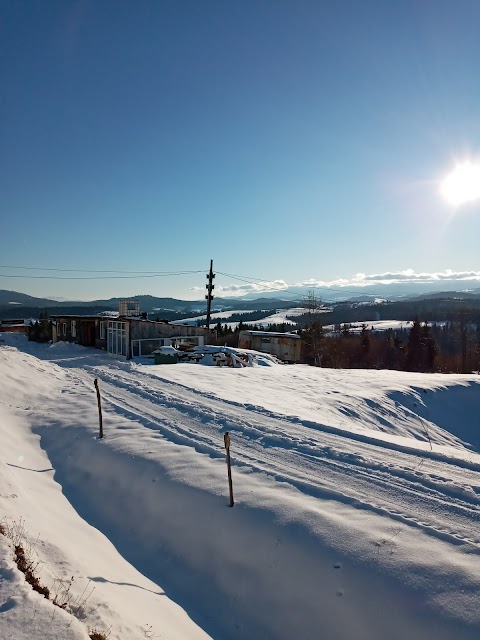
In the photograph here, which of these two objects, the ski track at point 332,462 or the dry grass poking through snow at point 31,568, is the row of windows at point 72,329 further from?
the dry grass poking through snow at point 31,568

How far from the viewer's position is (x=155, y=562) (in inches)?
241

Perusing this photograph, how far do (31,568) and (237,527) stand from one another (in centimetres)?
294

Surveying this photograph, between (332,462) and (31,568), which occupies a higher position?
(31,568)

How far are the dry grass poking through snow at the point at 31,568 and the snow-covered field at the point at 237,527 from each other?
11cm

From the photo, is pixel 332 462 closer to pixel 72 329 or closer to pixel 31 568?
pixel 31 568

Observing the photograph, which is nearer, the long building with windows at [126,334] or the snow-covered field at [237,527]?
the snow-covered field at [237,527]

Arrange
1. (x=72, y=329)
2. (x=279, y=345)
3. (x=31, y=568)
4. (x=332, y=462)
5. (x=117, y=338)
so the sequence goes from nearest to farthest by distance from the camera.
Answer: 1. (x=31, y=568)
2. (x=332, y=462)
3. (x=117, y=338)
4. (x=72, y=329)
5. (x=279, y=345)

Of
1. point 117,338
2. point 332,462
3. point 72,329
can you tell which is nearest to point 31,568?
point 332,462

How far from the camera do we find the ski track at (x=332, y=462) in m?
6.33

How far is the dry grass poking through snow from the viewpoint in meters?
3.79

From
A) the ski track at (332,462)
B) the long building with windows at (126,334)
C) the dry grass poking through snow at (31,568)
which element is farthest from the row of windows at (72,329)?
the dry grass poking through snow at (31,568)

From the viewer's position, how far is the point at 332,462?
325 inches

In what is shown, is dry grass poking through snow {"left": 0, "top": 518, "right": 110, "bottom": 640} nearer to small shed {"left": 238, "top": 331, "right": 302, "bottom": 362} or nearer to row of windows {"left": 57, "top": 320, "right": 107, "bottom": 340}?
row of windows {"left": 57, "top": 320, "right": 107, "bottom": 340}

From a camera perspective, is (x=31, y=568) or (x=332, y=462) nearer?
(x=31, y=568)
